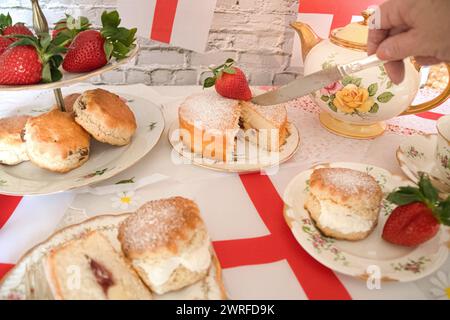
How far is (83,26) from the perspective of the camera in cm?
96

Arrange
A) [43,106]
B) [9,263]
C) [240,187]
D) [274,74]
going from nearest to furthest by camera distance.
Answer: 1. [9,263]
2. [240,187]
3. [43,106]
4. [274,74]

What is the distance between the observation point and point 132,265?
628 millimetres

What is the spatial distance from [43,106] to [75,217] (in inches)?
20.6

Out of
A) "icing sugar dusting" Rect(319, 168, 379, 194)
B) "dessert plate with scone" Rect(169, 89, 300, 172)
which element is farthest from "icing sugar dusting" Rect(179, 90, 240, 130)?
"icing sugar dusting" Rect(319, 168, 379, 194)

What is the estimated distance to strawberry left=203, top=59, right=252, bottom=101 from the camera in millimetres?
1080

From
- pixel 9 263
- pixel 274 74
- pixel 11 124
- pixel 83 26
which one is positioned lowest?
pixel 9 263

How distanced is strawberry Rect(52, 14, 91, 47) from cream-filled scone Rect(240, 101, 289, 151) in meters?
0.50

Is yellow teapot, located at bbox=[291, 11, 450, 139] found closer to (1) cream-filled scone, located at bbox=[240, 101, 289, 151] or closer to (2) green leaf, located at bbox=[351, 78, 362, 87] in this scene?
(2) green leaf, located at bbox=[351, 78, 362, 87]

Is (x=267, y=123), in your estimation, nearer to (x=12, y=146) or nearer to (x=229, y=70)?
(x=229, y=70)

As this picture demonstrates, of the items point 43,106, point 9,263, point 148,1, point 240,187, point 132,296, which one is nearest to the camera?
point 132,296

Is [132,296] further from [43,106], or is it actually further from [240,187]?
[43,106]
